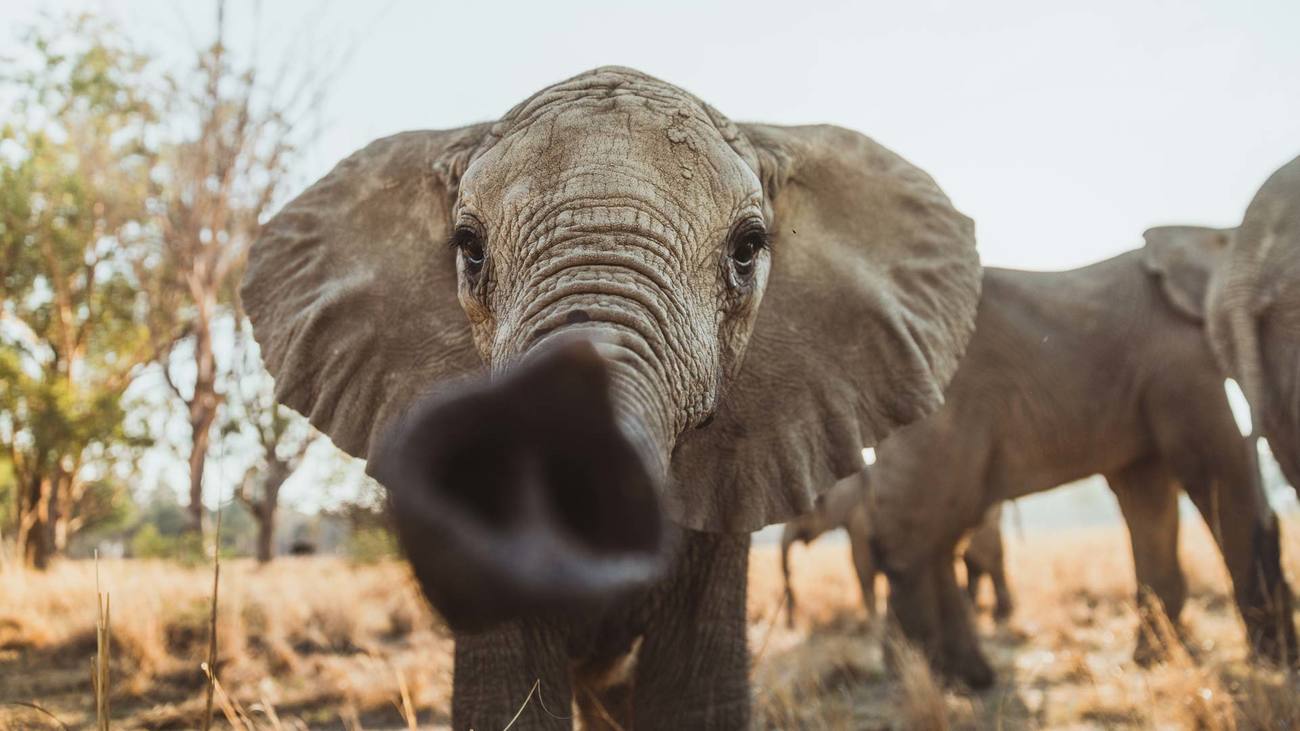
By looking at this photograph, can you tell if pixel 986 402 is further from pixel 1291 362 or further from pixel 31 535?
pixel 31 535

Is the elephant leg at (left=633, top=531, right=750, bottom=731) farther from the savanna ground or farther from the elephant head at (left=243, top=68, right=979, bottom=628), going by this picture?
the elephant head at (left=243, top=68, right=979, bottom=628)

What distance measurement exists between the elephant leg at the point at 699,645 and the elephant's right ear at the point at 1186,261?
431 centimetres

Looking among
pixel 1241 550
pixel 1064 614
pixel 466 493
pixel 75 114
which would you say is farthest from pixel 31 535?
pixel 466 493

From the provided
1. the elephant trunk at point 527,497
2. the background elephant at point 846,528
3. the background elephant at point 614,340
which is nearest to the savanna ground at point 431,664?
the background elephant at point 846,528

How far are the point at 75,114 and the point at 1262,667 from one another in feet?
63.4

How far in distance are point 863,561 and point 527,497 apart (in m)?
9.15

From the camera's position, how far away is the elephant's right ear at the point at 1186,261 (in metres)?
6.10

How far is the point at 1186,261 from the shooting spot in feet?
20.3

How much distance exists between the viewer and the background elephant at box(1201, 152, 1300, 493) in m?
3.90

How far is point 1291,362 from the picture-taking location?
3861 millimetres

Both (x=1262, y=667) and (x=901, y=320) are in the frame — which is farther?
(x=1262, y=667)

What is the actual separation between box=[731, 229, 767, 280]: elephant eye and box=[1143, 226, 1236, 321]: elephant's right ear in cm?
461

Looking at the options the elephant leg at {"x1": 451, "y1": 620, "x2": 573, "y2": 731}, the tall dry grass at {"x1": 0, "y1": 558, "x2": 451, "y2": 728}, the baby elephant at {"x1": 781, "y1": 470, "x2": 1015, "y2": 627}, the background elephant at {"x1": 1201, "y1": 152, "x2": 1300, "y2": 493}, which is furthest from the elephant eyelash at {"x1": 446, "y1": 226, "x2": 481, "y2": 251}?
the baby elephant at {"x1": 781, "y1": 470, "x2": 1015, "y2": 627}

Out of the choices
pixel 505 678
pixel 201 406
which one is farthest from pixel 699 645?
pixel 201 406
